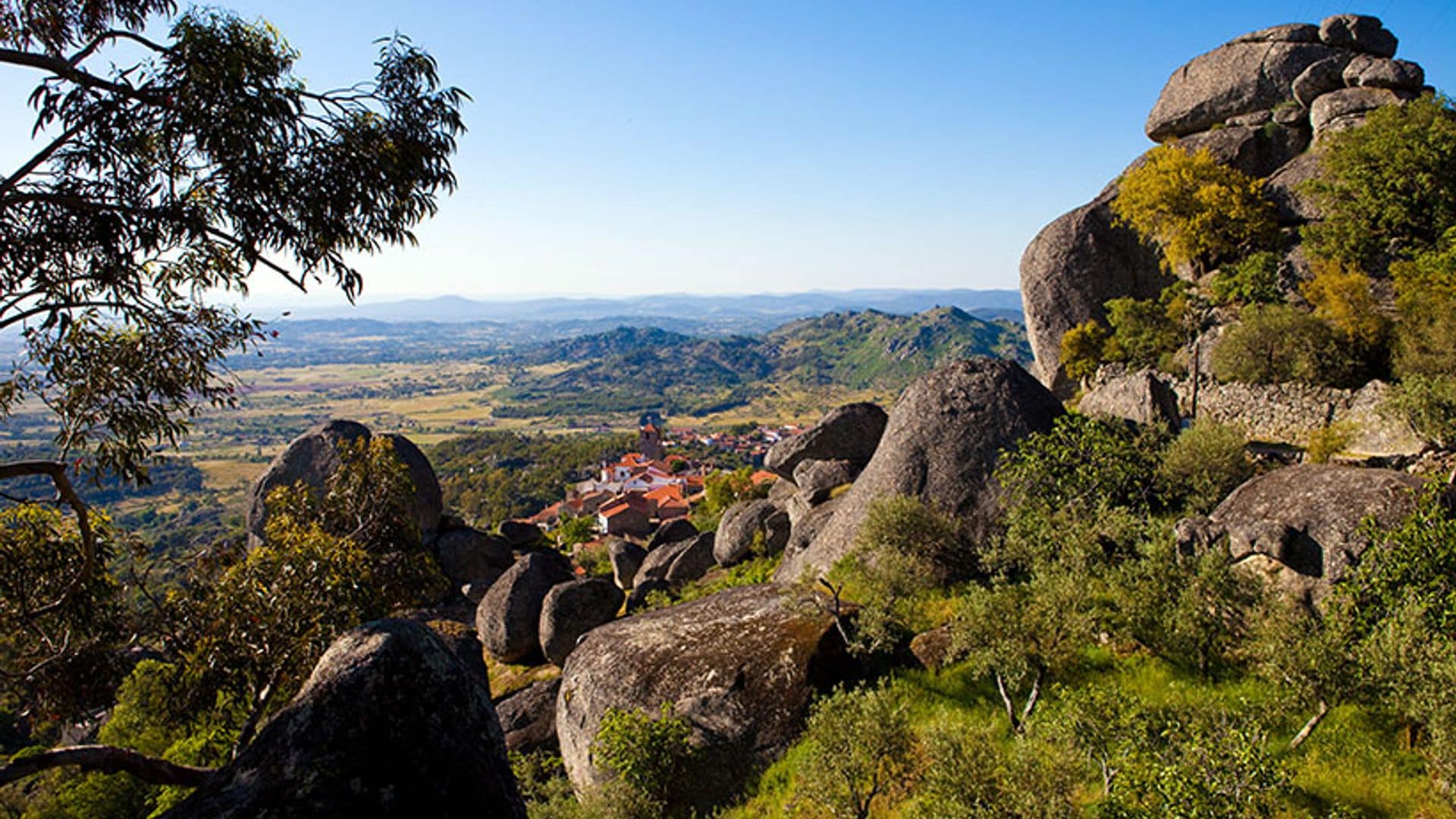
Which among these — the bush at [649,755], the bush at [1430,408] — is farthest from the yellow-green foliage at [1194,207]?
the bush at [649,755]

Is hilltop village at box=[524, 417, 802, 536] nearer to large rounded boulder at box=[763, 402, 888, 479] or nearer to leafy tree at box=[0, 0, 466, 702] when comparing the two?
large rounded boulder at box=[763, 402, 888, 479]

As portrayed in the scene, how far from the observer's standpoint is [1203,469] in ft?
56.7

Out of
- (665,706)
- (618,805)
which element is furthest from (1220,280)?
(618,805)

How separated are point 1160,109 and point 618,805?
4250 cm

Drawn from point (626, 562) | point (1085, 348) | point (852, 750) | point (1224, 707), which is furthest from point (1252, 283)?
point (626, 562)

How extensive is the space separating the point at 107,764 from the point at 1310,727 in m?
15.1

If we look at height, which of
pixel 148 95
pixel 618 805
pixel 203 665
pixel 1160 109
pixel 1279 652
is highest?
pixel 1160 109

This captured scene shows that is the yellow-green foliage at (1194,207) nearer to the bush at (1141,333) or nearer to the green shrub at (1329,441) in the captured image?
the bush at (1141,333)

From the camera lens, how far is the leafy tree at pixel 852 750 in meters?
10.4

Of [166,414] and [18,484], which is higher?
[166,414]

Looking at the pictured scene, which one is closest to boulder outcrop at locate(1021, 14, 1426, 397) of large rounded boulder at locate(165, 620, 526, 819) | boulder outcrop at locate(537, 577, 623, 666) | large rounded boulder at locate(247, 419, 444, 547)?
boulder outcrop at locate(537, 577, 623, 666)

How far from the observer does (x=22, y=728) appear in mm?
31859

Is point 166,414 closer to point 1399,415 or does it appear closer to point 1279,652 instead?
point 1279,652

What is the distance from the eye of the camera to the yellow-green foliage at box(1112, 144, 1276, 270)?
1140 inches
